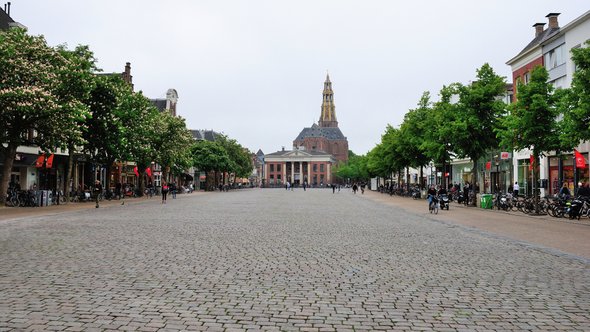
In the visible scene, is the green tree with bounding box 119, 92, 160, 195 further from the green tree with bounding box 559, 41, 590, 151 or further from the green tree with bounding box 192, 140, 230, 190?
the green tree with bounding box 192, 140, 230, 190

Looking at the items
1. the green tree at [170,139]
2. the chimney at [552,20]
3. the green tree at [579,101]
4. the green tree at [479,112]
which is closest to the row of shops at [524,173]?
the green tree at [479,112]

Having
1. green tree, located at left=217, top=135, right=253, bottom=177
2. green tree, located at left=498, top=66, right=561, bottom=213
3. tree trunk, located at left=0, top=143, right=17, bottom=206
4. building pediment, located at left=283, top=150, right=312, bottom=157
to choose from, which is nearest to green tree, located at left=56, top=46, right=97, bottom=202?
tree trunk, located at left=0, top=143, right=17, bottom=206

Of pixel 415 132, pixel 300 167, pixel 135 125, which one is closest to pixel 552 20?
pixel 415 132

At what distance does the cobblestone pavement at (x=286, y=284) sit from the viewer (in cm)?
604

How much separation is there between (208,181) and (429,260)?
284 ft

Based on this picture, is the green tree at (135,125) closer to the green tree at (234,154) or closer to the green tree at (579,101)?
the green tree at (579,101)

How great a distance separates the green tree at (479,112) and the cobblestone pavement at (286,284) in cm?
2031

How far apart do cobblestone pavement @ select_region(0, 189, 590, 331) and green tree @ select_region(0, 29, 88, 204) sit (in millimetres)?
15255

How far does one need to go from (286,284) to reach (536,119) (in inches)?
908

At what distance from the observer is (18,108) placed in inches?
1071

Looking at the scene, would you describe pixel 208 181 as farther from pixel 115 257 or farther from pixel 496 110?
pixel 115 257

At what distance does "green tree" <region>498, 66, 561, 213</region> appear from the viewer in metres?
26.5

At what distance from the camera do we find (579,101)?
72.8 ft

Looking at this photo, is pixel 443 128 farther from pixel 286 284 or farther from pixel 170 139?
pixel 286 284
